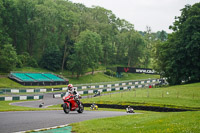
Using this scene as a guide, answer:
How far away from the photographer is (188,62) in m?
63.1

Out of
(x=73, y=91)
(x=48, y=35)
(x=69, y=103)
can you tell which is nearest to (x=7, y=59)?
(x=48, y=35)

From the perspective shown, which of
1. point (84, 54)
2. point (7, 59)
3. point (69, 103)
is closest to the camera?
point (69, 103)

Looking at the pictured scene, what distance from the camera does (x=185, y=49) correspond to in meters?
62.5

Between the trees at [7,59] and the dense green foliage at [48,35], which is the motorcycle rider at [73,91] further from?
the dense green foliage at [48,35]

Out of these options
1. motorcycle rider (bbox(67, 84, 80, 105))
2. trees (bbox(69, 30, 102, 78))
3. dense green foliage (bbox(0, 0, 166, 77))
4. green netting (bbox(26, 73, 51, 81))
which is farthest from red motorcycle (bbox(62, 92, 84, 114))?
trees (bbox(69, 30, 102, 78))

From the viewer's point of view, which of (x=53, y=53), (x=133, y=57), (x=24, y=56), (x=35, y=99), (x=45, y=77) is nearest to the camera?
(x=35, y=99)

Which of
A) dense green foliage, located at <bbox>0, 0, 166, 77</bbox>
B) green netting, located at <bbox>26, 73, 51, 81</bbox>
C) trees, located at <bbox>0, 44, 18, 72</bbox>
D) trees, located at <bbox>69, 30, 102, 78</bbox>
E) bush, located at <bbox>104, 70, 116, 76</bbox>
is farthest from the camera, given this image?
bush, located at <bbox>104, 70, 116, 76</bbox>

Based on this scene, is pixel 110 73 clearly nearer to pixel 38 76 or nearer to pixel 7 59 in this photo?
pixel 38 76

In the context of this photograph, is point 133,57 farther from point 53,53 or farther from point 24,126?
point 24,126

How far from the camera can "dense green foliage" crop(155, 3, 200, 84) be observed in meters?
61.3

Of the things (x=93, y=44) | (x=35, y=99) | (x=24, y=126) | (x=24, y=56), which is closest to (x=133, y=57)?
(x=93, y=44)

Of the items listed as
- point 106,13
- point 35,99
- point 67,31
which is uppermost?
point 106,13

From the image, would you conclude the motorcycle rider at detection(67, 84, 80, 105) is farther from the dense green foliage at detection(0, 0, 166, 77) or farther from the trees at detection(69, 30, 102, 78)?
the trees at detection(69, 30, 102, 78)

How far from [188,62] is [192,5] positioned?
47.1ft
